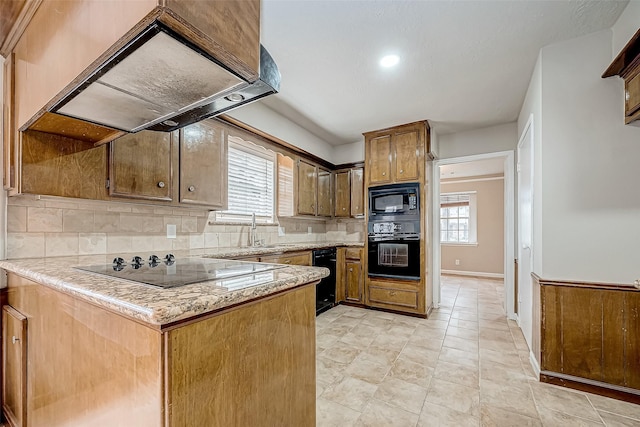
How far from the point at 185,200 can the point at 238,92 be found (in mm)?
1556

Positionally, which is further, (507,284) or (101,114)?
(507,284)

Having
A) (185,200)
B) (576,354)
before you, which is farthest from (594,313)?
(185,200)

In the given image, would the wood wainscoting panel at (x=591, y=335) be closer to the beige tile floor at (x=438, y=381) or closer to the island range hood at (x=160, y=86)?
the beige tile floor at (x=438, y=381)

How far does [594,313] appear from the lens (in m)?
2.02

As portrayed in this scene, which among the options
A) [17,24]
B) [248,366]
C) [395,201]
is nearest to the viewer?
[248,366]

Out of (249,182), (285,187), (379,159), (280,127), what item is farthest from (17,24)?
(379,159)

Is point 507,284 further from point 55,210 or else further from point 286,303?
point 55,210

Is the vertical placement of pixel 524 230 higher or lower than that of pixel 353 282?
higher

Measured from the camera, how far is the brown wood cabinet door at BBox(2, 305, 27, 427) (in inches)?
54.9

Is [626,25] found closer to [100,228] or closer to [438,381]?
[438,381]

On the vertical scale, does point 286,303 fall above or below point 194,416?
above

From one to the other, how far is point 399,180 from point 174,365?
357 centimetres

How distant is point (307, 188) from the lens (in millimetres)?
4043

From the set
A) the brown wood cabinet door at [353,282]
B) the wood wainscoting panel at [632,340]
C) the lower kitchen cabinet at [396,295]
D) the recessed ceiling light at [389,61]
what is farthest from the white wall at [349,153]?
the wood wainscoting panel at [632,340]
